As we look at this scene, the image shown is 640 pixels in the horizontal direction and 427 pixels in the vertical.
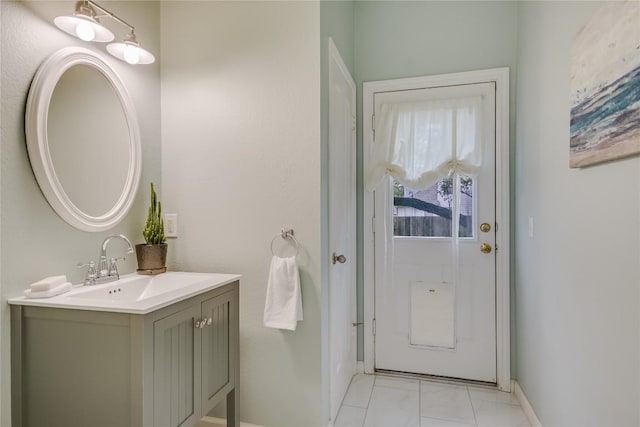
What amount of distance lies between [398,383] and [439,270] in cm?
85

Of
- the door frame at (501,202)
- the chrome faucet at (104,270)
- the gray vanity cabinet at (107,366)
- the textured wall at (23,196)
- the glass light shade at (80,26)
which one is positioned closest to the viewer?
the gray vanity cabinet at (107,366)

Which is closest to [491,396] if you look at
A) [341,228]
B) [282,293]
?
[341,228]

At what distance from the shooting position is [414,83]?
7.93ft

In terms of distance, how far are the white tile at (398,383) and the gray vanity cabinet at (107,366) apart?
1.43 meters

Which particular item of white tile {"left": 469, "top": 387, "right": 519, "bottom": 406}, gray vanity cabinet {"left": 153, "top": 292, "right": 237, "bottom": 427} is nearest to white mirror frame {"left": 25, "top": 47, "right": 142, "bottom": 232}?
gray vanity cabinet {"left": 153, "top": 292, "right": 237, "bottom": 427}

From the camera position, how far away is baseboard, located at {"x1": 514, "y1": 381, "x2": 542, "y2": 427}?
6.02 ft

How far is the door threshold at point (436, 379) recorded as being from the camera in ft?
7.61

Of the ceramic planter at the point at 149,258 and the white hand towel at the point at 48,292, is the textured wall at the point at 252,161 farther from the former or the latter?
the white hand towel at the point at 48,292

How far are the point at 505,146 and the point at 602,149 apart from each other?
121 cm

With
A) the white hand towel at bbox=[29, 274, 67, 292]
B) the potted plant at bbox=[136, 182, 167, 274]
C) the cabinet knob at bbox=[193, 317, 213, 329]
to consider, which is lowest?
the cabinet knob at bbox=[193, 317, 213, 329]

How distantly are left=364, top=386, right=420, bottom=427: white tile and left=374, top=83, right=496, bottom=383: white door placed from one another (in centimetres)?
27

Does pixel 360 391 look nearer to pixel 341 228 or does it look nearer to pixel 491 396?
pixel 491 396

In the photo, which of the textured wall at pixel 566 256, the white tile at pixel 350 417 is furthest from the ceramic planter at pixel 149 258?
the textured wall at pixel 566 256

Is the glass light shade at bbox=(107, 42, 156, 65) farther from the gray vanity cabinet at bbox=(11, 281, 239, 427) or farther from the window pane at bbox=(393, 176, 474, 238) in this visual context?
the window pane at bbox=(393, 176, 474, 238)
